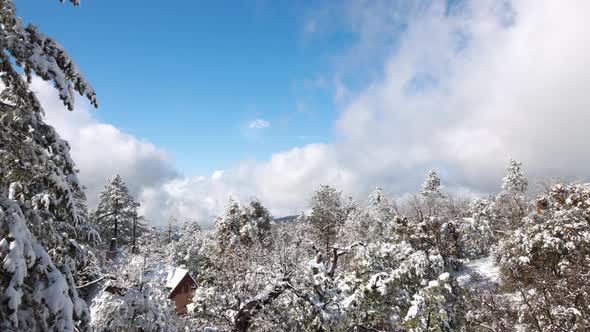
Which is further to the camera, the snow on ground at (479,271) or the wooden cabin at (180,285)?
the wooden cabin at (180,285)

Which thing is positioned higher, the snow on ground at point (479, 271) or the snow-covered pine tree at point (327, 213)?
the snow-covered pine tree at point (327, 213)

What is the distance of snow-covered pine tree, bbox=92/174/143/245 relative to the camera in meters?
43.9

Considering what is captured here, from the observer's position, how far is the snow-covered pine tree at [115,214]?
144 feet

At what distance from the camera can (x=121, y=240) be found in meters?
44.7

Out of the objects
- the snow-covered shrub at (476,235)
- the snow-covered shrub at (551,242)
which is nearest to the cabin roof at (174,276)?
the snow-covered shrub at (551,242)

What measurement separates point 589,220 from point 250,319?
1880 cm

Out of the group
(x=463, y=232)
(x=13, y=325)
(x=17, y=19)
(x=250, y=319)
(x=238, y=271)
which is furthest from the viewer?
(x=463, y=232)

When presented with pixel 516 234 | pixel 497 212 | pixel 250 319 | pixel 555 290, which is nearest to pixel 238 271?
pixel 250 319

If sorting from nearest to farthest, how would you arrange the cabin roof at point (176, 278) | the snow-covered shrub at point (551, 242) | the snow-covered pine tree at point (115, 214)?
the snow-covered shrub at point (551, 242), the cabin roof at point (176, 278), the snow-covered pine tree at point (115, 214)

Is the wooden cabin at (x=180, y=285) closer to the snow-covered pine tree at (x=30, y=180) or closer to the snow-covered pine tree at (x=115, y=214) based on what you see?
the snow-covered pine tree at (x=115, y=214)

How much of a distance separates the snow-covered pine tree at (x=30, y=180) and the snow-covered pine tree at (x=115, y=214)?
143 feet

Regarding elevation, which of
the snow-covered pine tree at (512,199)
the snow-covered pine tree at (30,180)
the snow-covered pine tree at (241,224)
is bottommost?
the snow-covered pine tree at (30,180)

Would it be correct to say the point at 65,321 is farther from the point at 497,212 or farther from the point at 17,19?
the point at 497,212

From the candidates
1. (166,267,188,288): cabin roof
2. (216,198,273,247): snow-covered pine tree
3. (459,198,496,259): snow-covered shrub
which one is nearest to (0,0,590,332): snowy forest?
(166,267,188,288): cabin roof
